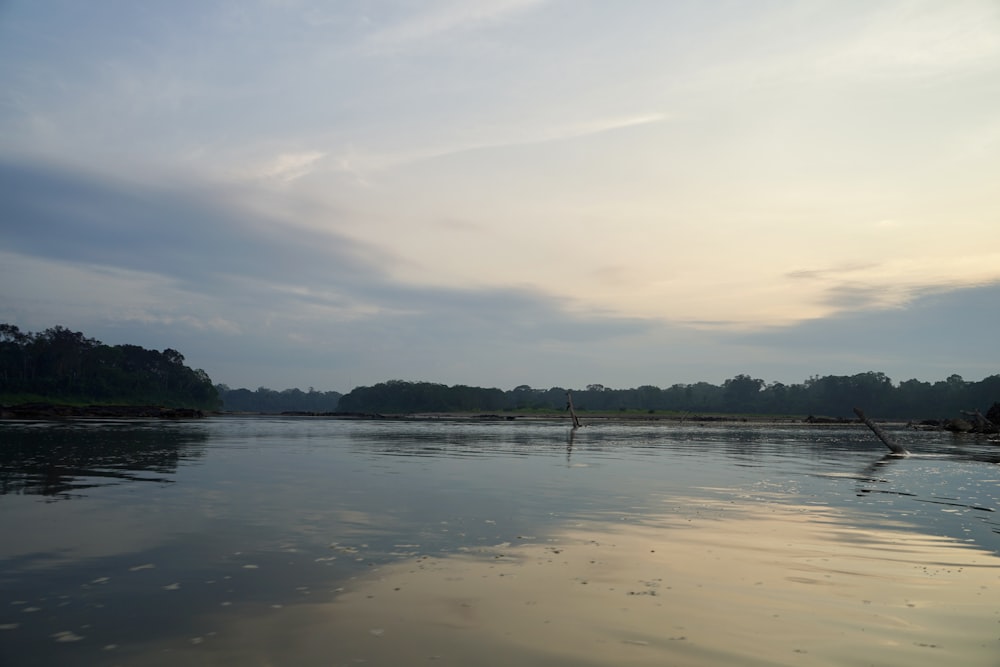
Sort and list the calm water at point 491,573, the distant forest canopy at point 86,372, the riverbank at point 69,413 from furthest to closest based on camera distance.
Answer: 1. the distant forest canopy at point 86,372
2. the riverbank at point 69,413
3. the calm water at point 491,573

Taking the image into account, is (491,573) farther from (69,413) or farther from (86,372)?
(86,372)

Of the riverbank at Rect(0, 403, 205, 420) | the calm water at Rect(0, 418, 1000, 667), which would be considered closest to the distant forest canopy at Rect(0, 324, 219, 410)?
the riverbank at Rect(0, 403, 205, 420)

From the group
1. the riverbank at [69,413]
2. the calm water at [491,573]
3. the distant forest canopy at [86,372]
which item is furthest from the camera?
the distant forest canopy at [86,372]

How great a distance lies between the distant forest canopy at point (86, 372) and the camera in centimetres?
14662

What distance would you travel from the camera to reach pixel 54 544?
1227cm

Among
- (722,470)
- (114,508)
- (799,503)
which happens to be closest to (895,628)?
(799,503)

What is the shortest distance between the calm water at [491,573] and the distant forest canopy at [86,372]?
476 feet

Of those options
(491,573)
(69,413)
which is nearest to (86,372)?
(69,413)

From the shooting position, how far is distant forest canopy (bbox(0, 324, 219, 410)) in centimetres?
14662

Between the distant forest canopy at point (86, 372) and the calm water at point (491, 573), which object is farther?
the distant forest canopy at point (86, 372)

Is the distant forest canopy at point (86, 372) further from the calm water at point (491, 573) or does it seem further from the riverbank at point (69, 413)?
the calm water at point (491, 573)

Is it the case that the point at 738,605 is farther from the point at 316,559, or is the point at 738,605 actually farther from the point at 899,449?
the point at 899,449

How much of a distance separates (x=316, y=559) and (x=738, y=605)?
23.3 feet

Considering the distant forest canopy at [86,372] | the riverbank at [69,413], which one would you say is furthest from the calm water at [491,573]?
the distant forest canopy at [86,372]
